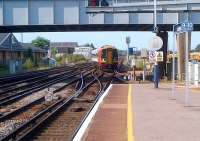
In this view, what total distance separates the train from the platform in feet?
129

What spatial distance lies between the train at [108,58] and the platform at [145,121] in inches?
1547

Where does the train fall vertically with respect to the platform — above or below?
above

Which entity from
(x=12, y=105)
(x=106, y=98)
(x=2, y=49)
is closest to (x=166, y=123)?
Answer: (x=106, y=98)

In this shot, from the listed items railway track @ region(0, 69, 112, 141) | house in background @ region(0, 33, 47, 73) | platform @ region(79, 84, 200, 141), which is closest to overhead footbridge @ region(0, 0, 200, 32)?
railway track @ region(0, 69, 112, 141)

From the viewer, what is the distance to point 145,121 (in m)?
15.5

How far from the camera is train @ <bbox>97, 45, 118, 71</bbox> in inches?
2434

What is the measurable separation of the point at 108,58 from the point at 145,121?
4668 cm

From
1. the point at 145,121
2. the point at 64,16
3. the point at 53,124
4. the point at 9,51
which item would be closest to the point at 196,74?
the point at 64,16

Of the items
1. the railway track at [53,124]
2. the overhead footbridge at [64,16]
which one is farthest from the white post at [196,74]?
the overhead footbridge at [64,16]

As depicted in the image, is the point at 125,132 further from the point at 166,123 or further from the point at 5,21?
the point at 5,21

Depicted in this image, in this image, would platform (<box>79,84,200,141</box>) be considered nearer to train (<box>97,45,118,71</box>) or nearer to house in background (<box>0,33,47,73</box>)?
train (<box>97,45,118,71</box>)

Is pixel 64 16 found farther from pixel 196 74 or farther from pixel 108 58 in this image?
pixel 196 74

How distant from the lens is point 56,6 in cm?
4916

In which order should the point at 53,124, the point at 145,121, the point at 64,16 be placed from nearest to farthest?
the point at 145,121 < the point at 53,124 < the point at 64,16
